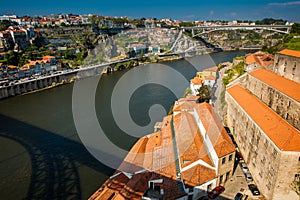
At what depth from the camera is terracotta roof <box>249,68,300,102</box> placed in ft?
23.7

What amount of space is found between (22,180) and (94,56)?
27056mm

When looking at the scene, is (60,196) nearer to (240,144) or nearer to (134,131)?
(134,131)

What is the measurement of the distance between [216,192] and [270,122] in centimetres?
275

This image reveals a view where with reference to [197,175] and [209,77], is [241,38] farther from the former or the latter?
[197,175]

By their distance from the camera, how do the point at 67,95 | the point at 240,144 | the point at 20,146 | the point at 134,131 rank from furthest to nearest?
1. the point at 67,95
2. the point at 134,131
3. the point at 20,146
4. the point at 240,144

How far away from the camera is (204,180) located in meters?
6.53

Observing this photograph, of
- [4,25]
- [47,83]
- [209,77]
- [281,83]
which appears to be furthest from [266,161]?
[4,25]

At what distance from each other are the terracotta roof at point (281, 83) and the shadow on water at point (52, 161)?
701 cm

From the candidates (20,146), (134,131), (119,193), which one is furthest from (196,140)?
(20,146)

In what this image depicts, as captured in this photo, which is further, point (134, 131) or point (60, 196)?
point (134, 131)

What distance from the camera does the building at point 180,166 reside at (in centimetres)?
656

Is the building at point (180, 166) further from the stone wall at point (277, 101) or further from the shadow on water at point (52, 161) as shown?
the stone wall at point (277, 101)

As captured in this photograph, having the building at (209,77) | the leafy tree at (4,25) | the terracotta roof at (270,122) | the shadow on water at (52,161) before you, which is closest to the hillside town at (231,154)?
the terracotta roof at (270,122)

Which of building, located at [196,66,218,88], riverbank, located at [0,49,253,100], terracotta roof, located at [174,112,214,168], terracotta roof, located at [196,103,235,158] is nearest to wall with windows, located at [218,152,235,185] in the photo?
terracotta roof, located at [196,103,235,158]
